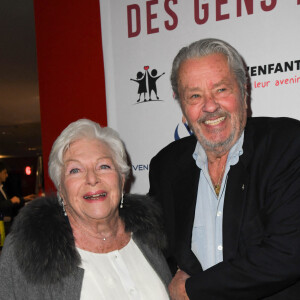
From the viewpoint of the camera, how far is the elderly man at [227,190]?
1418 millimetres

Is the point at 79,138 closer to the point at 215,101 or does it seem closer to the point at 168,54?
the point at 215,101

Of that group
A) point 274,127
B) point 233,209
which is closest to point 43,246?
point 233,209

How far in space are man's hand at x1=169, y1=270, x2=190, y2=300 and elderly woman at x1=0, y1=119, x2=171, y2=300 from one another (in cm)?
11

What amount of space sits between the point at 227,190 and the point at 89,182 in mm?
596

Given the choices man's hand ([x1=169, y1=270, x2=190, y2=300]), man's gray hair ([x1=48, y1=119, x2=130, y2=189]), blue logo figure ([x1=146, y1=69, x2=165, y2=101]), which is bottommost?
man's hand ([x1=169, y1=270, x2=190, y2=300])

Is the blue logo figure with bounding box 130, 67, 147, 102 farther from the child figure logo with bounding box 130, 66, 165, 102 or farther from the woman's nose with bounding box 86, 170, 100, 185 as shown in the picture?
the woman's nose with bounding box 86, 170, 100, 185

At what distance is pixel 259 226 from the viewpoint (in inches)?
58.9

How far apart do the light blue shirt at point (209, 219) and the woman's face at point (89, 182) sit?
0.39 metres

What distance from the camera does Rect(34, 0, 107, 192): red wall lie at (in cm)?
294

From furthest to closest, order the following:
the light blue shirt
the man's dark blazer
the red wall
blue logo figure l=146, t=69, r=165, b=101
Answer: the red wall, blue logo figure l=146, t=69, r=165, b=101, the light blue shirt, the man's dark blazer

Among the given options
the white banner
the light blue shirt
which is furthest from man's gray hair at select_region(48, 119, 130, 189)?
the white banner

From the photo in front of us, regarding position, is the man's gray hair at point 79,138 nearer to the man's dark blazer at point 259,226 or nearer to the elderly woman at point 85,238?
the elderly woman at point 85,238

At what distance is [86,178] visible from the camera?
66.9 inches

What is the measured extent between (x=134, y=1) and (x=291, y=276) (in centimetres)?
210
